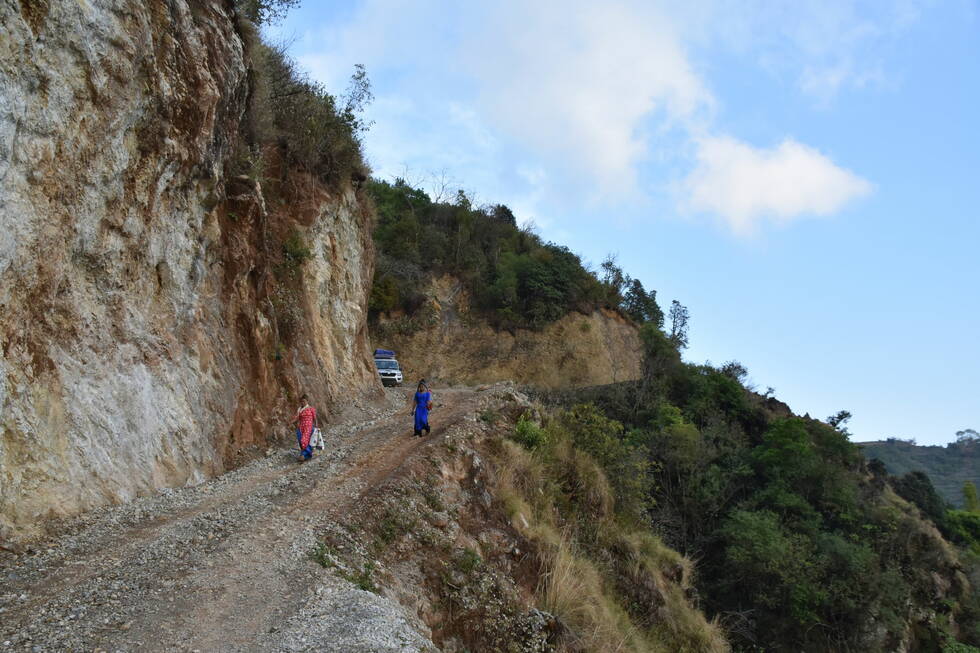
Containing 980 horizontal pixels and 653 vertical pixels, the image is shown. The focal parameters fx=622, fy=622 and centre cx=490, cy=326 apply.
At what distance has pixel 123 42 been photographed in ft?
27.7

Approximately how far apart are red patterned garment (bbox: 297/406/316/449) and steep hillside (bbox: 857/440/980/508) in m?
111

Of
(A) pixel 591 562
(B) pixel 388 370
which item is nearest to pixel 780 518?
(A) pixel 591 562

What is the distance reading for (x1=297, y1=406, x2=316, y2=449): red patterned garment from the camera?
1118 cm

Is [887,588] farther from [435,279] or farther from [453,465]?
[435,279]

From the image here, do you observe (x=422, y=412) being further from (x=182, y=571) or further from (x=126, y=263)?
(x=182, y=571)

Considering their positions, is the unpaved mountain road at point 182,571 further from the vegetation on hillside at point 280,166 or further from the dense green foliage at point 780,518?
the dense green foliage at point 780,518

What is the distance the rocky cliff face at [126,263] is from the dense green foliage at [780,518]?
39.0ft

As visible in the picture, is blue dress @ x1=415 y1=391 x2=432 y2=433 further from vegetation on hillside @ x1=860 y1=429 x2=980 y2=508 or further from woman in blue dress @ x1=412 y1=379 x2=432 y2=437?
vegetation on hillside @ x1=860 y1=429 x2=980 y2=508

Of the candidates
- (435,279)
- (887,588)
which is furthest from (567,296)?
(887,588)

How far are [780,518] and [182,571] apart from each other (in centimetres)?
2468

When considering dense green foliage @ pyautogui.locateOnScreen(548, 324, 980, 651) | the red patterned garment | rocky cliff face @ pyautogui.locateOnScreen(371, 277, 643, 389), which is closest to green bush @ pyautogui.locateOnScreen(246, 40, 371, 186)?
the red patterned garment

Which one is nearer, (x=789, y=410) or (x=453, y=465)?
(x=453, y=465)

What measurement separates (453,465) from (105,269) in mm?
5949

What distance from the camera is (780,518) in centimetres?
2512
